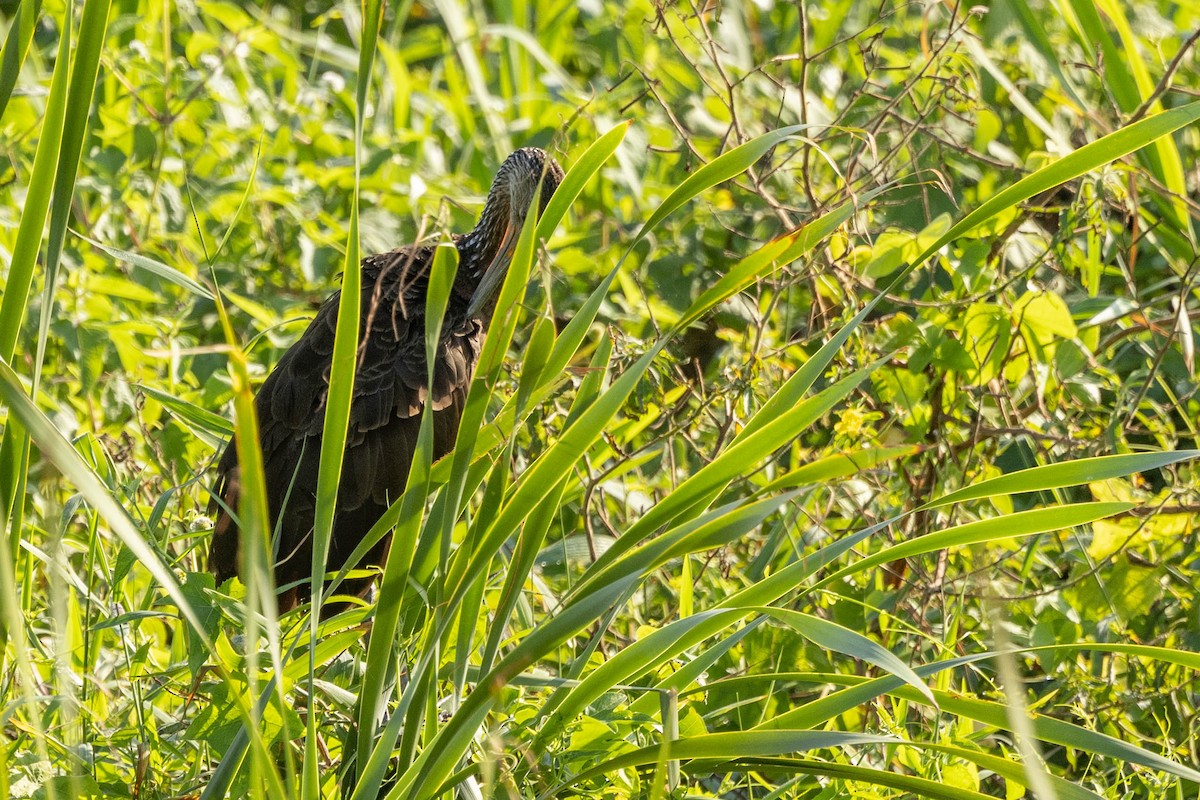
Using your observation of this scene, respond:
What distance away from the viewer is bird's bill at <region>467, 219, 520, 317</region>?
3.01 metres

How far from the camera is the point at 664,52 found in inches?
197

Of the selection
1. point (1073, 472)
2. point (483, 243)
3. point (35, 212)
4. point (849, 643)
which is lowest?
point (849, 643)

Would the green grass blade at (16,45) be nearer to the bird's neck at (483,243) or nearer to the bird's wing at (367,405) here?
the bird's wing at (367,405)

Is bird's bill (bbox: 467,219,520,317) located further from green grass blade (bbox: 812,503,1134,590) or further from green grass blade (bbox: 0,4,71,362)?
green grass blade (bbox: 812,503,1134,590)

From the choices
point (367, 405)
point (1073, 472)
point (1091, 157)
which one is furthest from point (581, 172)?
point (367, 405)

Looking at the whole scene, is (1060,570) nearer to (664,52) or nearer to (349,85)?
(664,52)

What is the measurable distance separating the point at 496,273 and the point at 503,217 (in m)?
0.44

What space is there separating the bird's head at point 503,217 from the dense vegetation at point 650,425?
0.21m

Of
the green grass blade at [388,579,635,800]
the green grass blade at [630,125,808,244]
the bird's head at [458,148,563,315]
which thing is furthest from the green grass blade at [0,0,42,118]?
the bird's head at [458,148,563,315]

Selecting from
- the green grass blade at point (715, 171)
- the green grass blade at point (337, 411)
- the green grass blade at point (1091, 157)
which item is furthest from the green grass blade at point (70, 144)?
the green grass blade at point (1091, 157)

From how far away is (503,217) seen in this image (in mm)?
3455

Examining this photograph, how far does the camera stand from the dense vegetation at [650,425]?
5.51 ft

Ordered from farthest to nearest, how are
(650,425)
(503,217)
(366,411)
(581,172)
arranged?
(503,217), (650,425), (366,411), (581,172)

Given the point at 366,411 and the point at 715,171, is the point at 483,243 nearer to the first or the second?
the point at 366,411
